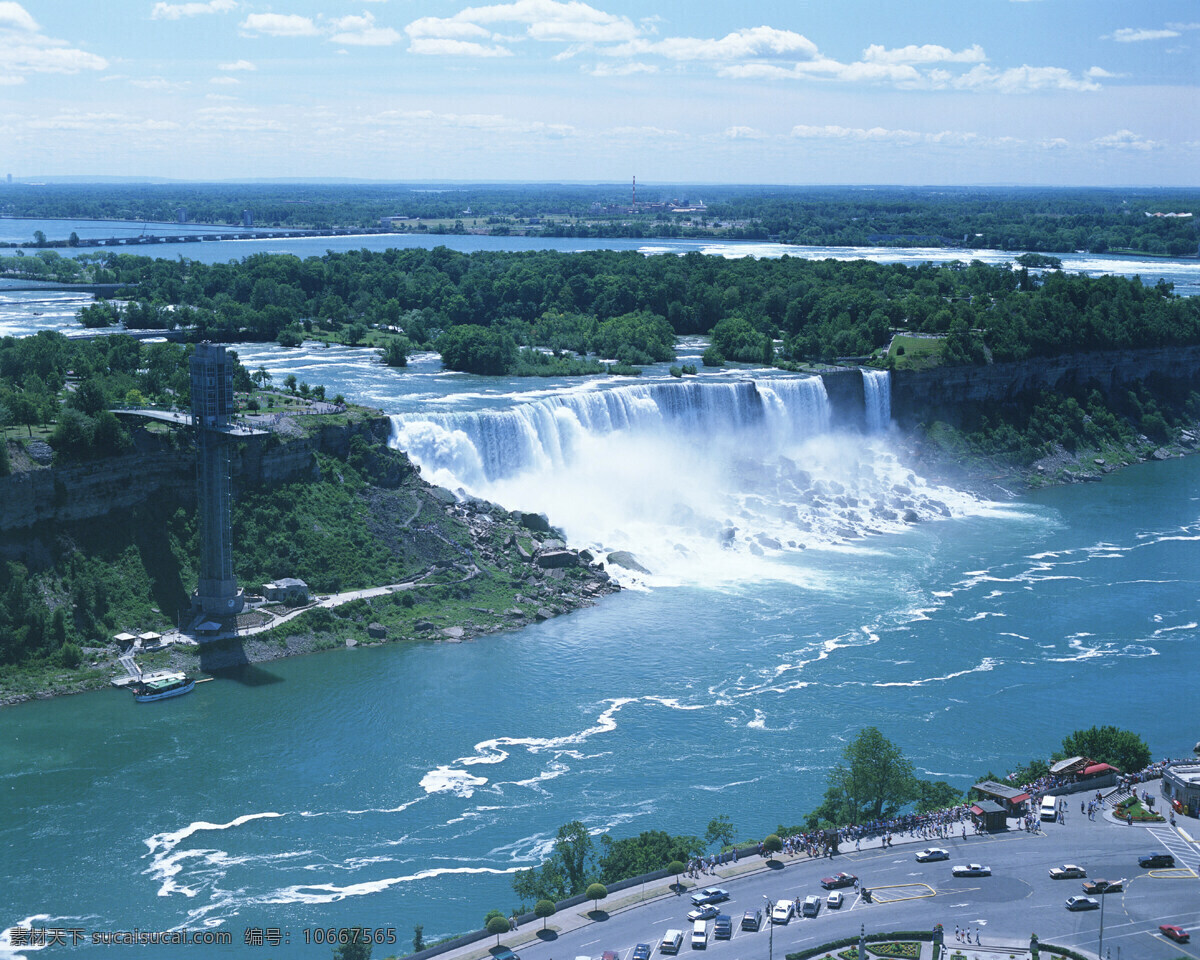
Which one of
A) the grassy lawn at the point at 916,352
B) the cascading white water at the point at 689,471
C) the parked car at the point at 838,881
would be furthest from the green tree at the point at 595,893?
the grassy lawn at the point at 916,352

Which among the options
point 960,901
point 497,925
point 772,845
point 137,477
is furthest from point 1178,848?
point 137,477

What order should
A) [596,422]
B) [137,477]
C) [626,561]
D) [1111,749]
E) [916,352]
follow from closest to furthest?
1. [1111,749]
2. [137,477]
3. [626,561]
4. [596,422]
5. [916,352]

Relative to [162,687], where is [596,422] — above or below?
above

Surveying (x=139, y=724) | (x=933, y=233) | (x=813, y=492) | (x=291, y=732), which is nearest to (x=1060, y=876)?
(x=291, y=732)

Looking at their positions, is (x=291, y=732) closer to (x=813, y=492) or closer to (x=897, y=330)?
(x=813, y=492)

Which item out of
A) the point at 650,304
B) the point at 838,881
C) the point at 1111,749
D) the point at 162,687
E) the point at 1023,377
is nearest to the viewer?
the point at 838,881

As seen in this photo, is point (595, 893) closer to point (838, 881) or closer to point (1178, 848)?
point (838, 881)
